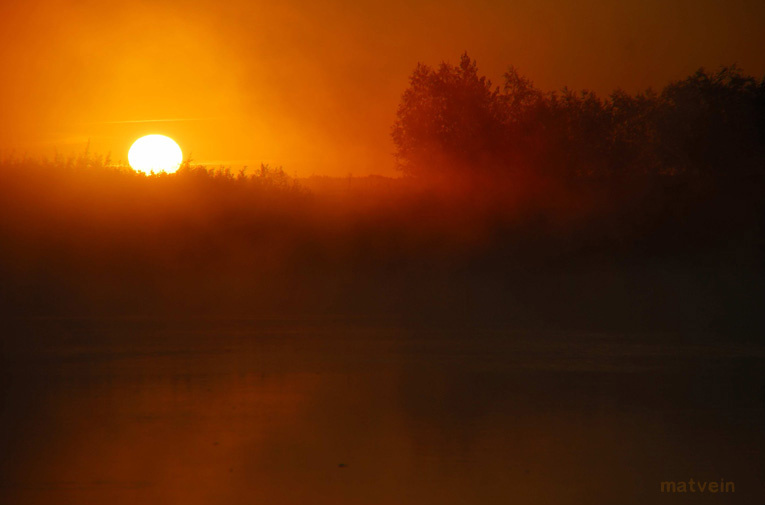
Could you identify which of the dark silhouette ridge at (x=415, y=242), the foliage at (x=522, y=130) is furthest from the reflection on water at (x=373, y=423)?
the foliage at (x=522, y=130)

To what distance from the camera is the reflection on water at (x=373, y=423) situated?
18.6 ft

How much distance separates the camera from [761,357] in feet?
36.5

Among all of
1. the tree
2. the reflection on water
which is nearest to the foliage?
the tree

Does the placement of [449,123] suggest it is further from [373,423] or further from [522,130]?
[373,423]

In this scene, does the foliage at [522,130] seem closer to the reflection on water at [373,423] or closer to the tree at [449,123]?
the tree at [449,123]

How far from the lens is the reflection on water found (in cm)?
567

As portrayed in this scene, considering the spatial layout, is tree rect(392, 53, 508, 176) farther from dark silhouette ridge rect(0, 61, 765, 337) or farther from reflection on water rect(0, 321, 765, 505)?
reflection on water rect(0, 321, 765, 505)

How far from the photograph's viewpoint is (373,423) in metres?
7.32

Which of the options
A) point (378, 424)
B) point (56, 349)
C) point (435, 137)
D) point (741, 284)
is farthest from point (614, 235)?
point (378, 424)

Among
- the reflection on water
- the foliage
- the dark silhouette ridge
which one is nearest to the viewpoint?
the reflection on water

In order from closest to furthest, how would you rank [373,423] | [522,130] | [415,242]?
[373,423] < [415,242] < [522,130]

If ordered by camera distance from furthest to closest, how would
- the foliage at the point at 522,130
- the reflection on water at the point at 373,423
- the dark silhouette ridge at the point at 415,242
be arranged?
the foliage at the point at 522,130, the dark silhouette ridge at the point at 415,242, the reflection on water at the point at 373,423

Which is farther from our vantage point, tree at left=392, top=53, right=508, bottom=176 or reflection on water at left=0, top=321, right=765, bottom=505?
tree at left=392, top=53, right=508, bottom=176

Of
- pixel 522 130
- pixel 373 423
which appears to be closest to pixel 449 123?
pixel 522 130
